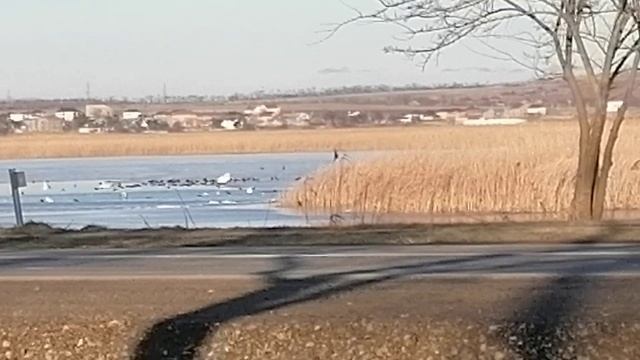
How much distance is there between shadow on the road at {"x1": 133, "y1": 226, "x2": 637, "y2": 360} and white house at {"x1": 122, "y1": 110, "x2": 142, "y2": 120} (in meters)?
69.1

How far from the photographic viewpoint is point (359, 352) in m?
10.2

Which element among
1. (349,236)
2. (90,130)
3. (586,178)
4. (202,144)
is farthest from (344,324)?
(90,130)

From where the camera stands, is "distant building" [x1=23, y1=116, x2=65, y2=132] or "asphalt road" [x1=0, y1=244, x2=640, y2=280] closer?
"asphalt road" [x1=0, y1=244, x2=640, y2=280]

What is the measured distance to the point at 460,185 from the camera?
2791 cm

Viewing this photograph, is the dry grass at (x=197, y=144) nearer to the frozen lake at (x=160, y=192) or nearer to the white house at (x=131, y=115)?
the frozen lake at (x=160, y=192)

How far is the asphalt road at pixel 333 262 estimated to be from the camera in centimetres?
1399

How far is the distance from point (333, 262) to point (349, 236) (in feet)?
11.1

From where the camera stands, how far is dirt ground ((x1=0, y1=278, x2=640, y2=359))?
33.1ft

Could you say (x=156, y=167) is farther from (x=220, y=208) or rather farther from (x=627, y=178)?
(x=627, y=178)

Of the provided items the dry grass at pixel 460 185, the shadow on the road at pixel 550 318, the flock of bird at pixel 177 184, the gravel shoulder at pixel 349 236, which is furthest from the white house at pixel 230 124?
the shadow on the road at pixel 550 318

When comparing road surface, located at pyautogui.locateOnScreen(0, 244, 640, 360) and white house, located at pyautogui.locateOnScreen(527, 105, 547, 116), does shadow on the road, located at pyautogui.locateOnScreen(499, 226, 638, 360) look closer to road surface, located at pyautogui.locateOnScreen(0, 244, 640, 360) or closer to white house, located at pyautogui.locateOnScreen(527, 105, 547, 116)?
road surface, located at pyautogui.locateOnScreen(0, 244, 640, 360)

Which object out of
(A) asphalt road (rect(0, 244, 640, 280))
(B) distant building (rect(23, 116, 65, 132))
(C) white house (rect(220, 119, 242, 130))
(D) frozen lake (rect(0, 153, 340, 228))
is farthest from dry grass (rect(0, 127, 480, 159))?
(A) asphalt road (rect(0, 244, 640, 280))

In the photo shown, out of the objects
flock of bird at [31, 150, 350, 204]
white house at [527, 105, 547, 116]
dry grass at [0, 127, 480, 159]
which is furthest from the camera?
white house at [527, 105, 547, 116]

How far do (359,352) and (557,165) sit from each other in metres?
18.6
